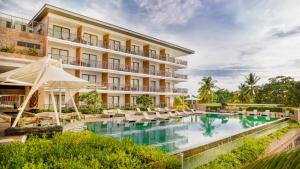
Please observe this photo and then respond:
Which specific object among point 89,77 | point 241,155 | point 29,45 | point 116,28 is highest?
point 116,28

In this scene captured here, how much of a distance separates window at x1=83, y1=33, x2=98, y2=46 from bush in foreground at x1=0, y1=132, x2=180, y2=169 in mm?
24490

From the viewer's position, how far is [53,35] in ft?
83.2

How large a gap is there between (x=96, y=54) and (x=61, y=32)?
5.24 metres

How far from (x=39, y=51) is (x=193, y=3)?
22966 millimetres

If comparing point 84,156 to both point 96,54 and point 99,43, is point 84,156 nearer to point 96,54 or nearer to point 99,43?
point 99,43

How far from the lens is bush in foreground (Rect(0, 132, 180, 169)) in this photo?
4188mm

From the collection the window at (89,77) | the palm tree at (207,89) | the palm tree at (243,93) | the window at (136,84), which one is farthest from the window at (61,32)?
the palm tree at (243,93)

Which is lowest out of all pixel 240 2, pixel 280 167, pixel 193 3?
pixel 280 167

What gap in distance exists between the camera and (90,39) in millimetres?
29453

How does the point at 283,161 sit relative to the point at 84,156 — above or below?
above

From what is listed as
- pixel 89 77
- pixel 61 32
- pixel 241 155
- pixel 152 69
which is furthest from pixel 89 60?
pixel 241 155

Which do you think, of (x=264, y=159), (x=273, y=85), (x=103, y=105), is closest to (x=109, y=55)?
(x=103, y=105)

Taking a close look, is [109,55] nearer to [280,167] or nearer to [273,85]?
[280,167]

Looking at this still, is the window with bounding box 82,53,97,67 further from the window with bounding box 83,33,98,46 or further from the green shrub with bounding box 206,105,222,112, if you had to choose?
the green shrub with bounding box 206,105,222,112
